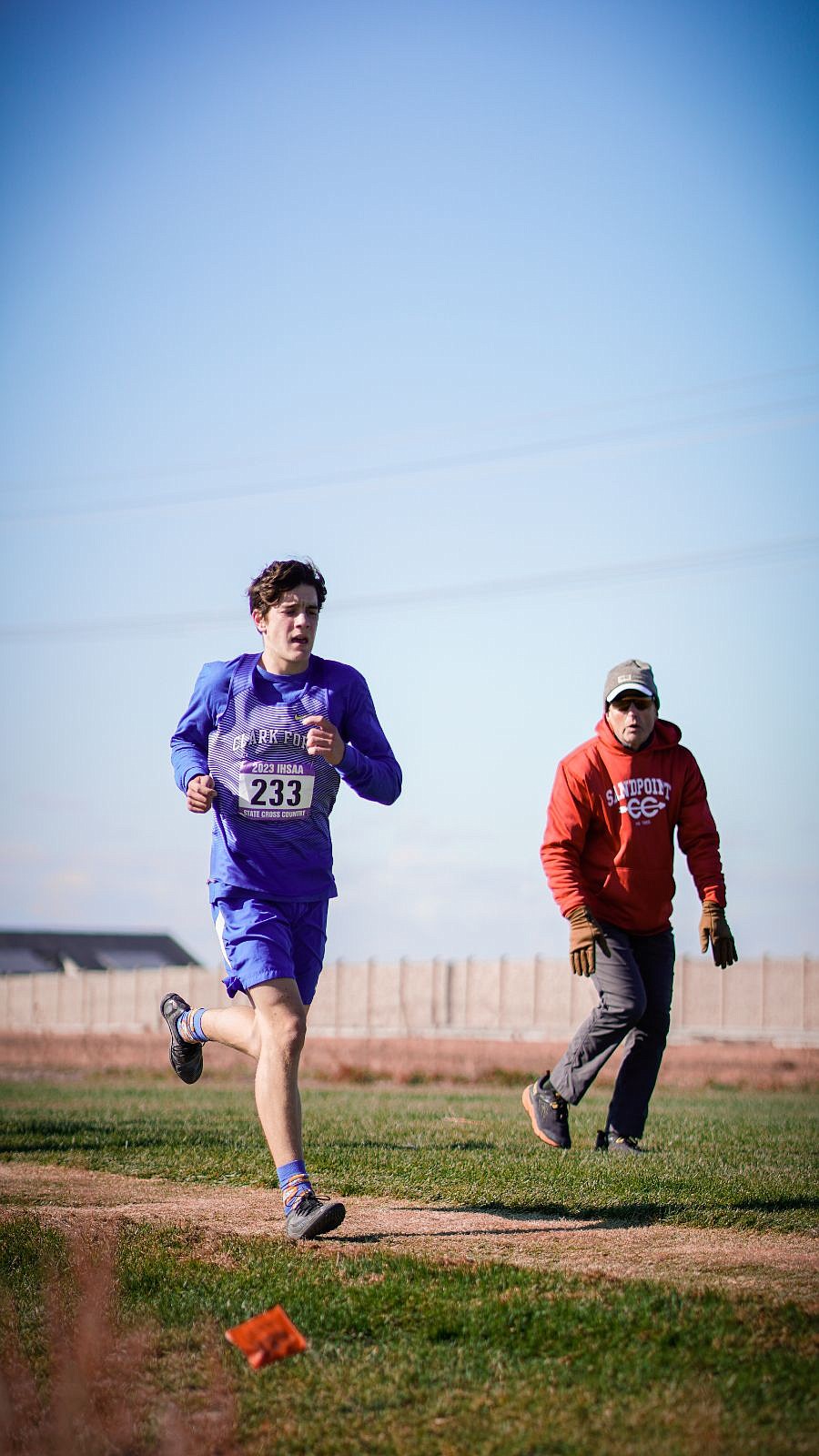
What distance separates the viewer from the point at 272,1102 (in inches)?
211

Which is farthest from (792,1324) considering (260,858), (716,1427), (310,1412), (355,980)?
(355,980)

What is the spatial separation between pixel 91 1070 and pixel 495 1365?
792 inches

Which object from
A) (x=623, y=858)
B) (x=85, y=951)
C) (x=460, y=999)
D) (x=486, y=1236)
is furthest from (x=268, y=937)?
(x=85, y=951)

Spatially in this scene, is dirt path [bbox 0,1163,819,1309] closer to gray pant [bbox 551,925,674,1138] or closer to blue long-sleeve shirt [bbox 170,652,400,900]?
blue long-sleeve shirt [bbox 170,652,400,900]

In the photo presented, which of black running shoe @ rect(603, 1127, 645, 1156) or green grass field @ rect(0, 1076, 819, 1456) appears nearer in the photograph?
green grass field @ rect(0, 1076, 819, 1456)

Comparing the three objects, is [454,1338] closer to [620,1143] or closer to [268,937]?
[268,937]

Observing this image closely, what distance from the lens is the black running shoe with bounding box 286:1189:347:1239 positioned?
16.3 ft

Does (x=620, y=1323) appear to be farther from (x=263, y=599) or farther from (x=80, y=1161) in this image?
(x=80, y=1161)

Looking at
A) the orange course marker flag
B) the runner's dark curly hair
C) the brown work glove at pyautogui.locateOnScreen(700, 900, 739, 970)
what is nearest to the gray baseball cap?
the brown work glove at pyautogui.locateOnScreen(700, 900, 739, 970)

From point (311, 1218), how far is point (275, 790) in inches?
64.6

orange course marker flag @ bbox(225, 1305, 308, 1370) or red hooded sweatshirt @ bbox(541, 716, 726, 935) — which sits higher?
red hooded sweatshirt @ bbox(541, 716, 726, 935)

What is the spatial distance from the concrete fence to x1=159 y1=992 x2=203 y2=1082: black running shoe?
29.9 metres

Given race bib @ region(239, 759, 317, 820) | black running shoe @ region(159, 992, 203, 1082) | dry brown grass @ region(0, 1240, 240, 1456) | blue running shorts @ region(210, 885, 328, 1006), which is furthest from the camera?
black running shoe @ region(159, 992, 203, 1082)

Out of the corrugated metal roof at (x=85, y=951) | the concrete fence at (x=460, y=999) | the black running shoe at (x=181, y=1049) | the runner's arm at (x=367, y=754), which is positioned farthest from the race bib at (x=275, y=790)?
the corrugated metal roof at (x=85, y=951)
